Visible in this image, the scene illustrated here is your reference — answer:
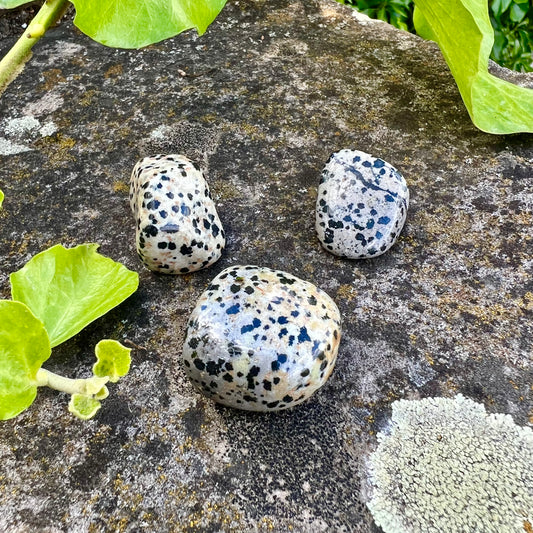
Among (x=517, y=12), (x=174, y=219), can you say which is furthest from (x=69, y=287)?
(x=517, y=12)

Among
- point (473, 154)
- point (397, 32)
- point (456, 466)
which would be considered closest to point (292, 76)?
point (397, 32)

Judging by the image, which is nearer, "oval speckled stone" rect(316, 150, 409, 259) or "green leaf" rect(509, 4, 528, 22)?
"oval speckled stone" rect(316, 150, 409, 259)

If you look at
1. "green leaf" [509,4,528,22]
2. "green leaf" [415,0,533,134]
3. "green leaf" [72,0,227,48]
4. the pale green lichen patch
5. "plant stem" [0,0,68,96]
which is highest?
"plant stem" [0,0,68,96]

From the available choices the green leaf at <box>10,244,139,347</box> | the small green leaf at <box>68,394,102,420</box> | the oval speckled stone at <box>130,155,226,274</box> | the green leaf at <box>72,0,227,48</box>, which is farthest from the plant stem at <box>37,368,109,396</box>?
the green leaf at <box>72,0,227,48</box>

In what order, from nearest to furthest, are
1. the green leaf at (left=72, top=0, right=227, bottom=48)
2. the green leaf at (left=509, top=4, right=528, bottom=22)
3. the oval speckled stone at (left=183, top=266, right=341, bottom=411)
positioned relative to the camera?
the oval speckled stone at (left=183, top=266, right=341, bottom=411)
the green leaf at (left=72, top=0, right=227, bottom=48)
the green leaf at (left=509, top=4, right=528, bottom=22)

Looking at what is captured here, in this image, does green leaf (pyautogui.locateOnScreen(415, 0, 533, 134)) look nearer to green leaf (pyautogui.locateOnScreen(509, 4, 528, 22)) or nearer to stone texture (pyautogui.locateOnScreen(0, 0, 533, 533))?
stone texture (pyautogui.locateOnScreen(0, 0, 533, 533))

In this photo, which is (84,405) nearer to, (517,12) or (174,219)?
(174,219)

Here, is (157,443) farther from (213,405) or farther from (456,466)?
(456,466)
